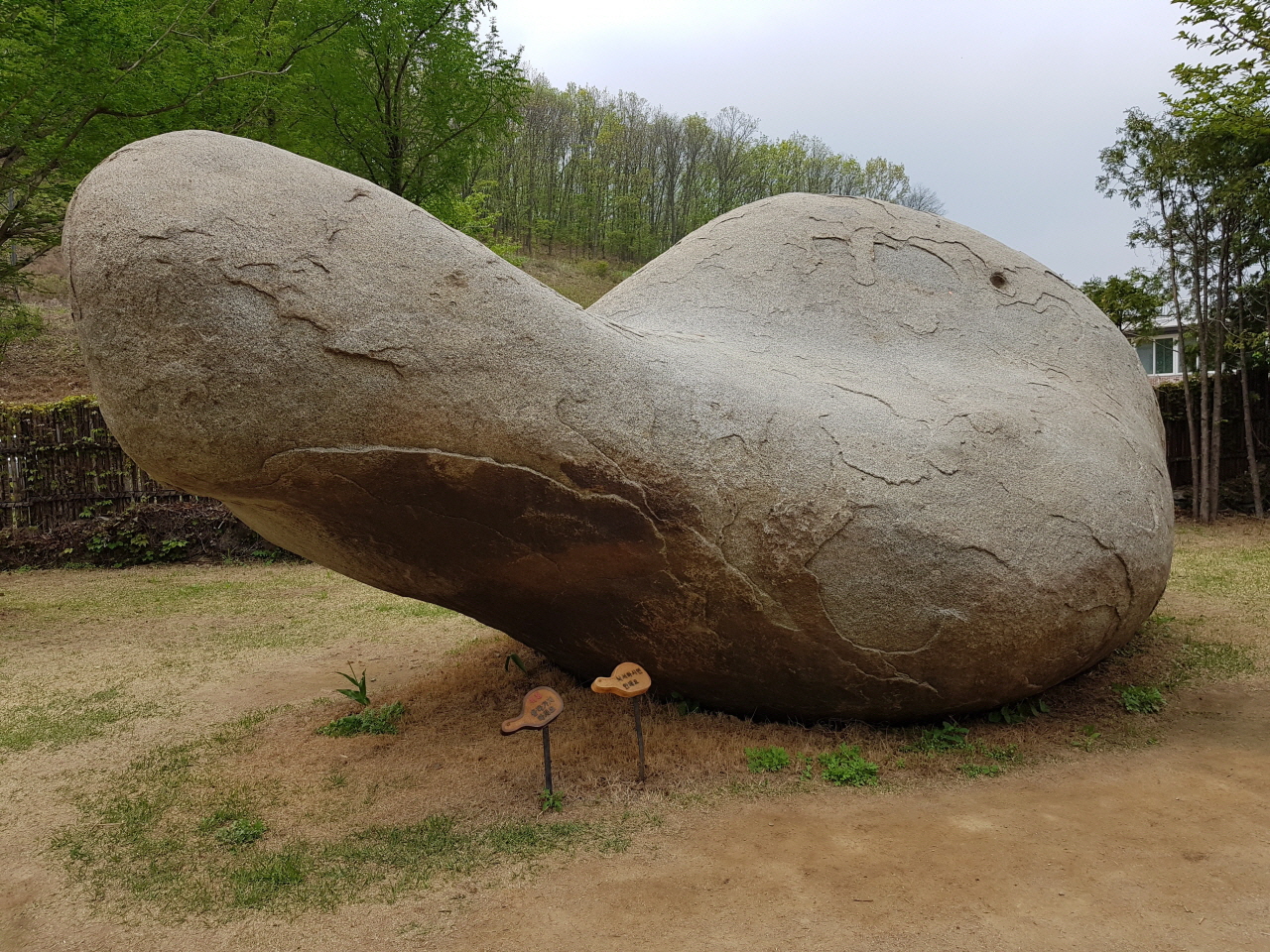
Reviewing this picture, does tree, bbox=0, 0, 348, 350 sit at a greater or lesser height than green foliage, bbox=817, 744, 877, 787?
greater

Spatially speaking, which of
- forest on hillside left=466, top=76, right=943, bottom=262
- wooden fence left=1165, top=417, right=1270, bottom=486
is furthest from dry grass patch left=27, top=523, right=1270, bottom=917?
forest on hillside left=466, top=76, right=943, bottom=262

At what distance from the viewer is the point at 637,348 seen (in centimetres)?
341

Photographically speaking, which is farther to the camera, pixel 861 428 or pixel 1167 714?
pixel 1167 714

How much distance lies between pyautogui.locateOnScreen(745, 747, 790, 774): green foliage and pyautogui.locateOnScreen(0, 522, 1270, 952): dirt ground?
14 centimetres

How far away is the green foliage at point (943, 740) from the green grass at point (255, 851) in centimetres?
129

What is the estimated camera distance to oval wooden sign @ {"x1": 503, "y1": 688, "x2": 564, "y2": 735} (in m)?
2.97

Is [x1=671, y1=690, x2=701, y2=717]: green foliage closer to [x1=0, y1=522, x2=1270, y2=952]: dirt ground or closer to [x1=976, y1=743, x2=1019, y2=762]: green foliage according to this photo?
[x1=0, y1=522, x2=1270, y2=952]: dirt ground

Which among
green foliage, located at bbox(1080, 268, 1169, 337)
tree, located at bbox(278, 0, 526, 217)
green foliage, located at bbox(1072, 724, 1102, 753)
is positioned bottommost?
green foliage, located at bbox(1072, 724, 1102, 753)

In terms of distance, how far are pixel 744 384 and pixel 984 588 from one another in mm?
1190

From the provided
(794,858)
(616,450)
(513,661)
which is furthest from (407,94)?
(794,858)

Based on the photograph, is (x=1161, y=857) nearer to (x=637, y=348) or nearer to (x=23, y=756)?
(x=637, y=348)

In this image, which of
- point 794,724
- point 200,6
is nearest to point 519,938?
point 794,724

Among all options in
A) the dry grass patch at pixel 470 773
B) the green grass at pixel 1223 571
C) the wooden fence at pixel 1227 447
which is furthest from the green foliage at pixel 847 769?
the wooden fence at pixel 1227 447

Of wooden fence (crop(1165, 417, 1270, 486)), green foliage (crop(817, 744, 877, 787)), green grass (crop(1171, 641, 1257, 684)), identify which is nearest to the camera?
green foliage (crop(817, 744, 877, 787))
